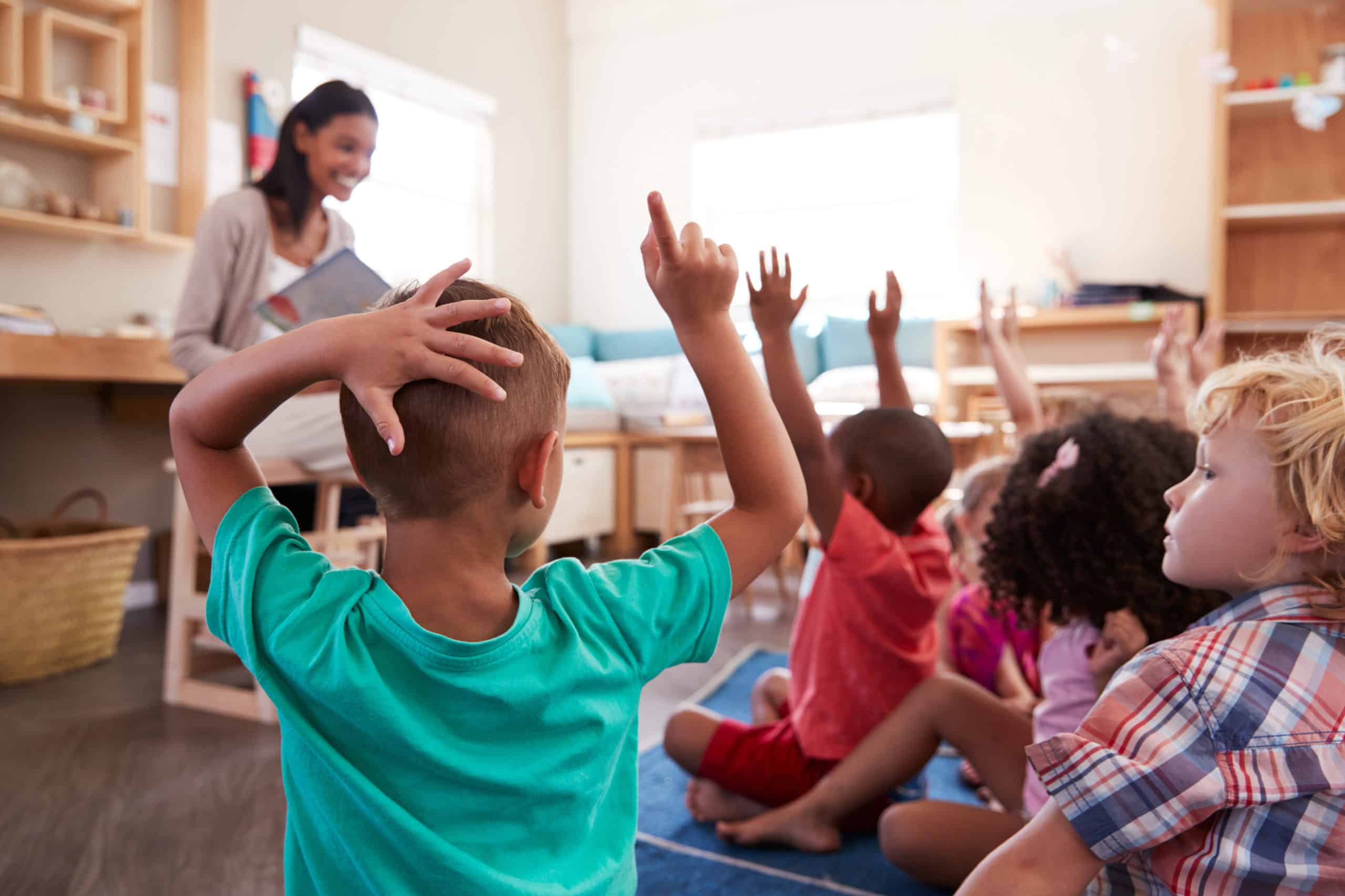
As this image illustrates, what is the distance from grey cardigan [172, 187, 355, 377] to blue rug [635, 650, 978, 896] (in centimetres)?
119

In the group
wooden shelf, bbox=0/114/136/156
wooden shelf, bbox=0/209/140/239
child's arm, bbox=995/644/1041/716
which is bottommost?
child's arm, bbox=995/644/1041/716

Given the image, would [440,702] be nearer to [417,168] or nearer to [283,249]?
[283,249]

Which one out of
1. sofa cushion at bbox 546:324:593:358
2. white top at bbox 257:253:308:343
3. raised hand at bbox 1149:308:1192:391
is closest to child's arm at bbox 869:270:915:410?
raised hand at bbox 1149:308:1192:391

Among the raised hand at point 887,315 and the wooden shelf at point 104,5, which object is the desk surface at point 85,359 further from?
the raised hand at point 887,315

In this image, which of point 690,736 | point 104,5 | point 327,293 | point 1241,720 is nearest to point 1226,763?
point 1241,720

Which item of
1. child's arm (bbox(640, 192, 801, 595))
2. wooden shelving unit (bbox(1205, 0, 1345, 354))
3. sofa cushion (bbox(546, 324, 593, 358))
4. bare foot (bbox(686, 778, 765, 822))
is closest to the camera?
child's arm (bbox(640, 192, 801, 595))

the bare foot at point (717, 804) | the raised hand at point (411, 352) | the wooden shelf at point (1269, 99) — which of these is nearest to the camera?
the raised hand at point (411, 352)

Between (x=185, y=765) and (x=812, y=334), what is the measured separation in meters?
3.70

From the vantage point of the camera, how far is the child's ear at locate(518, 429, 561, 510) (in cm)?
62

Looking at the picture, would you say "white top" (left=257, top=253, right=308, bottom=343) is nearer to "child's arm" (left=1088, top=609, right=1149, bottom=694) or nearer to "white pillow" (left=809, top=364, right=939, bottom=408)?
"child's arm" (left=1088, top=609, right=1149, bottom=694)

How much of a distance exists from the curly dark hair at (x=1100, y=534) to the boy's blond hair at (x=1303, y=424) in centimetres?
39

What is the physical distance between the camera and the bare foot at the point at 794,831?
4.37ft

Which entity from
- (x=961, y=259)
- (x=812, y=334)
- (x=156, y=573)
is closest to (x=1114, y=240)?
(x=961, y=259)

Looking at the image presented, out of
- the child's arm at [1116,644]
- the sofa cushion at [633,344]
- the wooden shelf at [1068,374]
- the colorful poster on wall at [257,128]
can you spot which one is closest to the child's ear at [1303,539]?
the child's arm at [1116,644]
